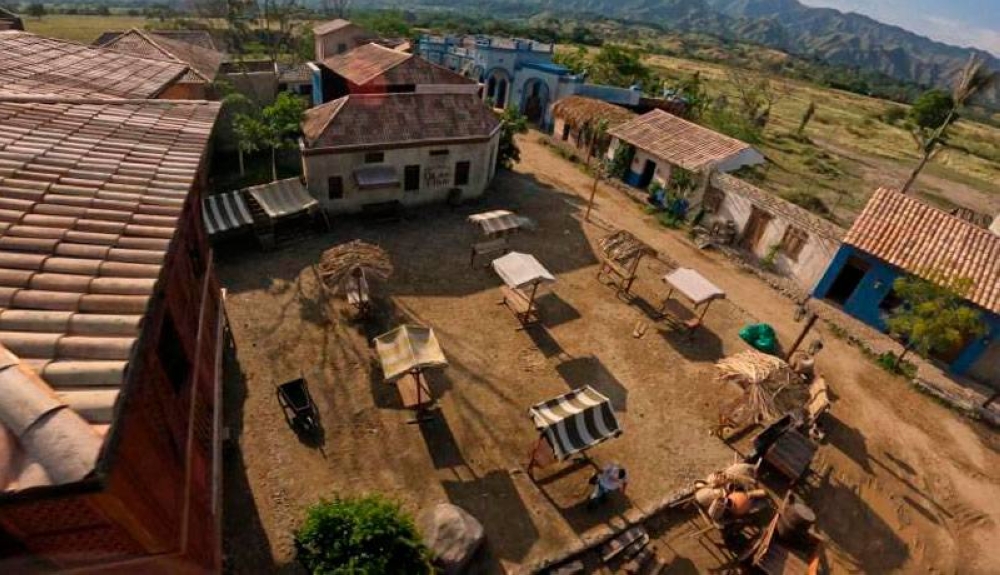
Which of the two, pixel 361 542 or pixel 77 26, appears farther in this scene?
pixel 77 26

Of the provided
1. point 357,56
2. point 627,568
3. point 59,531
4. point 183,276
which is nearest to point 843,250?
point 627,568

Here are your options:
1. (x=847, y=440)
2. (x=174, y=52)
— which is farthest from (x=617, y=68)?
(x=847, y=440)

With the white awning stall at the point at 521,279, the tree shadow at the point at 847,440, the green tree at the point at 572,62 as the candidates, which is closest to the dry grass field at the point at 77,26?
the green tree at the point at 572,62

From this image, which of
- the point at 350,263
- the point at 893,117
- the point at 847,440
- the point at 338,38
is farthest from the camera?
the point at 893,117

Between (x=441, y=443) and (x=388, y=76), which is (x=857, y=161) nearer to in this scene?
(x=388, y=76)

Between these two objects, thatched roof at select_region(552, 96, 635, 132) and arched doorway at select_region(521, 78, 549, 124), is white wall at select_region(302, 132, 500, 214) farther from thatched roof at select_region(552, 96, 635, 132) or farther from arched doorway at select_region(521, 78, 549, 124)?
arched doorway at select_region(521, 78, 549, 124)

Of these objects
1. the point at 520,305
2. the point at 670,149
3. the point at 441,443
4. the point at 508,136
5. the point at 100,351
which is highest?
the point at 100,351
